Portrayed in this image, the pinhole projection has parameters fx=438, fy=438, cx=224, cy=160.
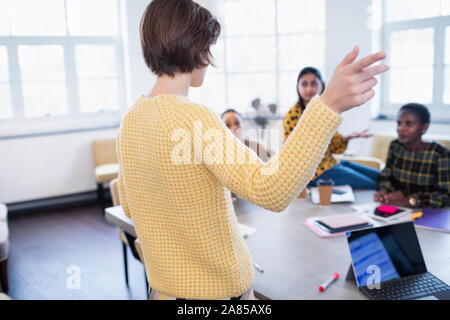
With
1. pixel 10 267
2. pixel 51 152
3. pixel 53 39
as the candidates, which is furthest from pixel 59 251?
pixel 53 39

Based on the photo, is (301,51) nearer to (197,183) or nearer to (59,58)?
(59,58)

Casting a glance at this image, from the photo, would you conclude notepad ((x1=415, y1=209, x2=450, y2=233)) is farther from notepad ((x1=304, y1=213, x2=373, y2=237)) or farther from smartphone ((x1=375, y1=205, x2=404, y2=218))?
notepad ((x1=304, y1=213, x2=373, y2=237))

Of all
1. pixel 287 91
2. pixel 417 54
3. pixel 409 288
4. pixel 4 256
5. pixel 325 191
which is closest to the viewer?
pixel 409 288

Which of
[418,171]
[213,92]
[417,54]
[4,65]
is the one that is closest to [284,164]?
[418,171]

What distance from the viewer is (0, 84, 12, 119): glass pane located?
513 cm

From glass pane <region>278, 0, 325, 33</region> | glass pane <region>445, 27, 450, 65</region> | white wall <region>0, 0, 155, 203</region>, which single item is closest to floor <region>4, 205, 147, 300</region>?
white wall <region>0, 0, 155, 203</region>

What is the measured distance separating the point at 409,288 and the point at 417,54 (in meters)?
4.50

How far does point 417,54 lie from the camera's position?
16.9ft

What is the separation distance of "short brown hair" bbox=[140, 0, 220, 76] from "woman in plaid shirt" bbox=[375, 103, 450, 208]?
1787mm

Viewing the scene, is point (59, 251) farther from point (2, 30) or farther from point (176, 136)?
point (176, 136)

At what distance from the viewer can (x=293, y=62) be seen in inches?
229

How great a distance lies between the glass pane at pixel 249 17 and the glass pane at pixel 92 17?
4.95 feet

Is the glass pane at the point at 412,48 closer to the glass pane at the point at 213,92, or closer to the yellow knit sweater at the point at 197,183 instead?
the glass pane at the point at 213,92

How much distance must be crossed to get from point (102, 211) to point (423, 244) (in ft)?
13.4
